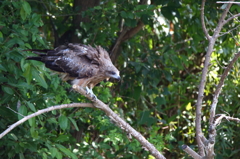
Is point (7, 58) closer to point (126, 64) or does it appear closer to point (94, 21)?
point (94, 21)

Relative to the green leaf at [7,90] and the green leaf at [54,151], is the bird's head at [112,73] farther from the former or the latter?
the green leaf at [7,90]

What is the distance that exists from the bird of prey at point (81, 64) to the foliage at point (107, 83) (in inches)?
6.6

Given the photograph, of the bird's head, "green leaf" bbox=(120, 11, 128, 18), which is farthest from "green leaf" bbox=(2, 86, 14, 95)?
"green leaf" bbox=(120, 11, 128, 18)

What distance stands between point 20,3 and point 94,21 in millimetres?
1454

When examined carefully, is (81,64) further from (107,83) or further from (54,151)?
(54,151)

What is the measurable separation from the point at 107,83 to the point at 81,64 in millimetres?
626

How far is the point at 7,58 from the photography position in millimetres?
3488

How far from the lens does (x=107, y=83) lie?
4.69 metres

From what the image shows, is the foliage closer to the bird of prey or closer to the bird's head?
the bird of prey

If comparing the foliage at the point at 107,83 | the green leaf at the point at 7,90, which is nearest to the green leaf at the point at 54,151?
the foliage at the point at 107,83

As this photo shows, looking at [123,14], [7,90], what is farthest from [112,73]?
[7,90]

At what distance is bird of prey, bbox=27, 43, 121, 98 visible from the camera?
4.10 m

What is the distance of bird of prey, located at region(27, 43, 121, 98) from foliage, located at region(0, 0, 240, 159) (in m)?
0.17

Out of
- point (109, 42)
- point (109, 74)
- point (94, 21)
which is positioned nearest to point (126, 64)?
point (109, 42)
